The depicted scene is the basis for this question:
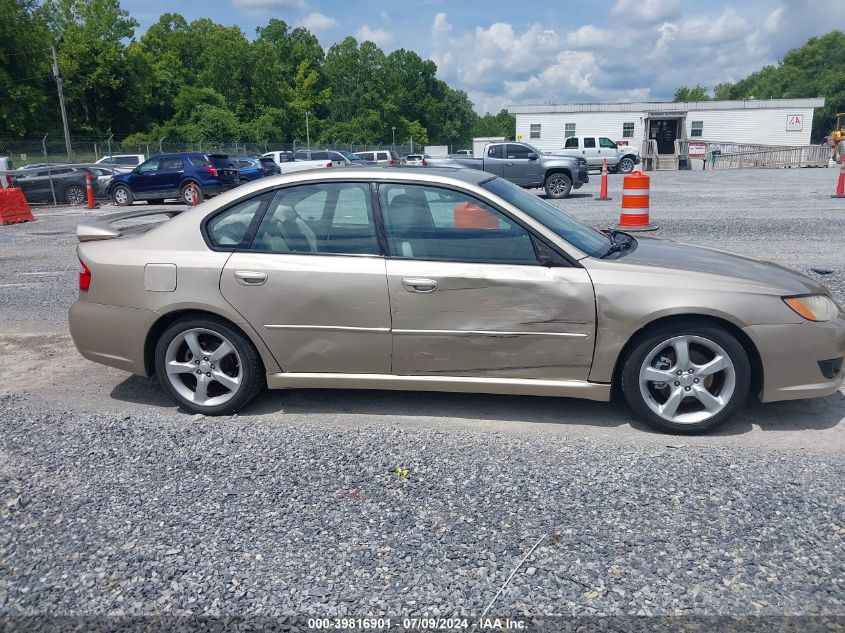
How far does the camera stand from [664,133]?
43.7 meters

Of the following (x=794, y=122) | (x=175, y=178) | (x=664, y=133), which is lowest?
(x=175, y=178)

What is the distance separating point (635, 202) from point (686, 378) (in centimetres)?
745

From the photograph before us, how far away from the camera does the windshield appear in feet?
13.5

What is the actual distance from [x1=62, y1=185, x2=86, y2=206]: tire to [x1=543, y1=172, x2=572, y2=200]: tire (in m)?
14.8

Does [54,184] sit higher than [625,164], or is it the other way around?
[54,184]

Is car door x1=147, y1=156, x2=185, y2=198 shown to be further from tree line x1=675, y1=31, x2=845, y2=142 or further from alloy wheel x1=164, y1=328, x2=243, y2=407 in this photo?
tree line x1=675, y1=31, x2=845, y2=142

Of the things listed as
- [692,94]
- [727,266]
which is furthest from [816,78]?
[727,266]

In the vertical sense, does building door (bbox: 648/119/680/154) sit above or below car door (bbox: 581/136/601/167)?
above

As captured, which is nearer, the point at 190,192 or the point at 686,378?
the point at 686,378

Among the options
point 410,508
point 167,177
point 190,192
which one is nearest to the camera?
point 410,508

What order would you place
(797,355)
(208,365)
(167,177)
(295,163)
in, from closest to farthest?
(797,355) → (208,365) → (167,177) → (295,163)

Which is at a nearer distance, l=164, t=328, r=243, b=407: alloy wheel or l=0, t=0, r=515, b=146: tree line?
l=164, t=328, r=243, b=407: alloy wheel

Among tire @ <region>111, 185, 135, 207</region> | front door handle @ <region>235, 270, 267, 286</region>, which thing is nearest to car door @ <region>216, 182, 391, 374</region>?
front door handle @ <region>235, 270, 267, 286</region>

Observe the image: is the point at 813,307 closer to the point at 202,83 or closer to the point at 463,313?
the point at 463,313
